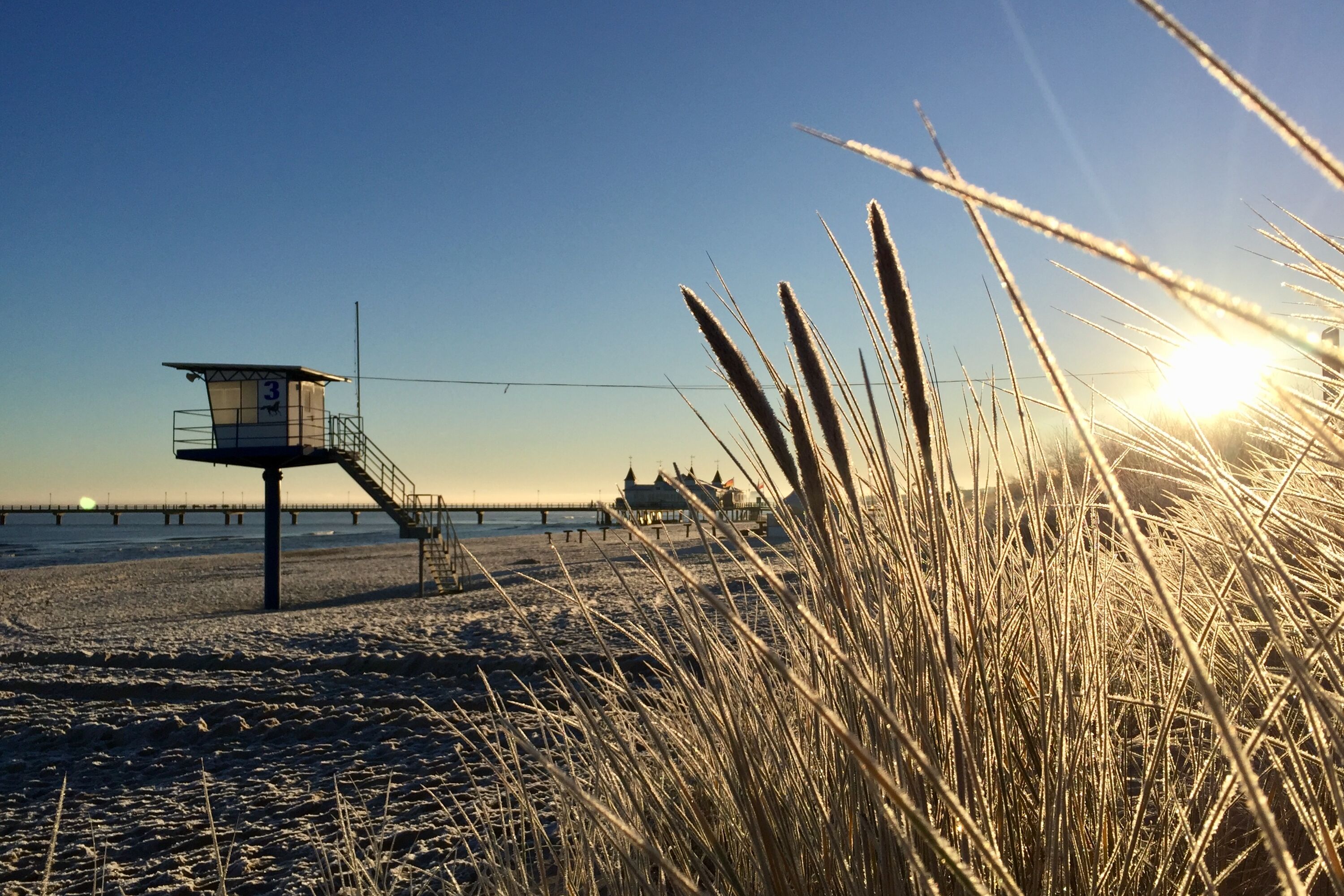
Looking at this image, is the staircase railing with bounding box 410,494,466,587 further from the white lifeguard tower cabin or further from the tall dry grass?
the tall dry grass

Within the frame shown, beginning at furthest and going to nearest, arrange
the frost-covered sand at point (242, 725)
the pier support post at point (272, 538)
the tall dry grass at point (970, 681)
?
1. the pier support post at point (272, 538)
2. the frost-covered sand at point (242, 725)
3. the tall dry grass at point (970, 681)

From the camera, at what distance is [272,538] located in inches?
574

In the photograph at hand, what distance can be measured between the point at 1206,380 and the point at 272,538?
15.6 meters

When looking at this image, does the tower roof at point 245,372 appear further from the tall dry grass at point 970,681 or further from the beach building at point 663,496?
the tall dry grass at point 970,681

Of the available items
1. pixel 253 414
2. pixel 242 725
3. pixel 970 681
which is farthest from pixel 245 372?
pixel 970 681

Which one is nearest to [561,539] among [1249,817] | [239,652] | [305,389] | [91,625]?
[305,389]

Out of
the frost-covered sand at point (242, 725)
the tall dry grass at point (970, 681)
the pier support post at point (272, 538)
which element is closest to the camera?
the tall dry grass at point (970, 681)

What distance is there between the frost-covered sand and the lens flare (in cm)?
99

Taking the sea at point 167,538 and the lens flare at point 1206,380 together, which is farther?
the sea at point 167,538

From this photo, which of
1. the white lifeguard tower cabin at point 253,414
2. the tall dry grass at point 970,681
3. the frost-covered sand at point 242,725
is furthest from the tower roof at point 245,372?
the tall dry grass at point 970,681

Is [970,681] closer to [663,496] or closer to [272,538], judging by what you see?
[272,538]

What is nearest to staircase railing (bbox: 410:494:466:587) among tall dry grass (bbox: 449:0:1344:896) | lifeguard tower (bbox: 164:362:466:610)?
lifeguard tower (bbox: 164:362:466:610)

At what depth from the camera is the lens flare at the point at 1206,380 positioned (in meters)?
0.83

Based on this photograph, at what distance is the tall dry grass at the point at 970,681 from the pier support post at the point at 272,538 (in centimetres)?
1379
